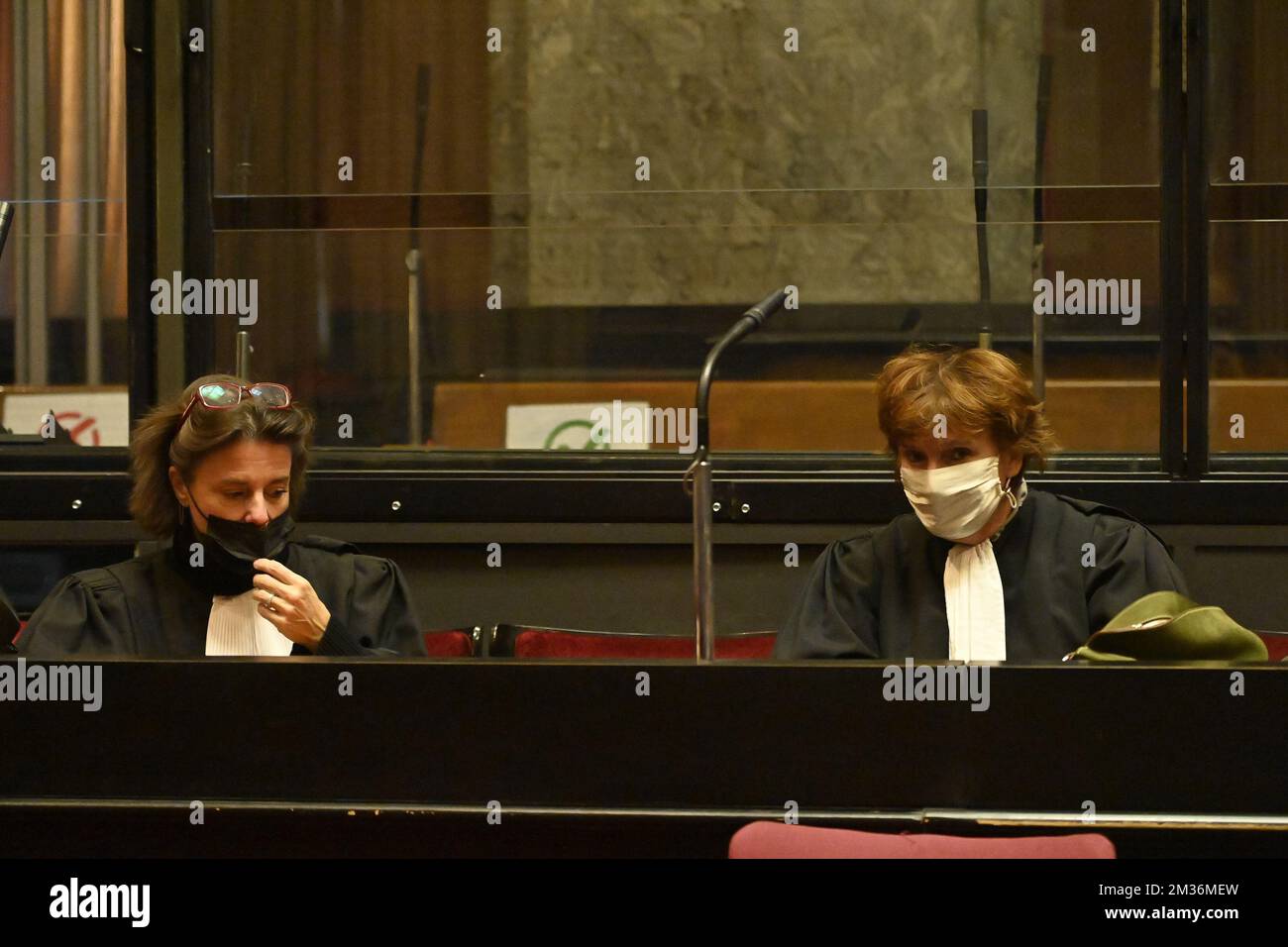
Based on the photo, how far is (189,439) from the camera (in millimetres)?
2377

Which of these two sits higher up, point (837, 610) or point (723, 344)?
point (723, 344)

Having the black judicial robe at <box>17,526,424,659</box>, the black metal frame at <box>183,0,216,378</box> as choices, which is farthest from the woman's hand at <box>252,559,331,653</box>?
the black metal frame at <box>183,0,216,378</box>

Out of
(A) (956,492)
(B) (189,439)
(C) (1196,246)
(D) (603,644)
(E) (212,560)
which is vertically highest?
(C) (1196,246)

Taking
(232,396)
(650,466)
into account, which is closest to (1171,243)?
(650,466)

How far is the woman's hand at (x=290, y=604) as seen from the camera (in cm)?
218

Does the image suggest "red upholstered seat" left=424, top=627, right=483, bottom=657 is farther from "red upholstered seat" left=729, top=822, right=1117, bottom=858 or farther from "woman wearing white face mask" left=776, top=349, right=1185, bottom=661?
"red upholstered seat" left=729, top=822, right=1117, bottom=858

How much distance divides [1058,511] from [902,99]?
178 centimetres

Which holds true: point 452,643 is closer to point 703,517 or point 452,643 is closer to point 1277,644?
point 703,517

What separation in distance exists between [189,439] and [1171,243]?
256 centimetres

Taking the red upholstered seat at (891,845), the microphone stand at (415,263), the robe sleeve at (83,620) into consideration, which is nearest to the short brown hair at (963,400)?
the red upholstered seat at (891,845)

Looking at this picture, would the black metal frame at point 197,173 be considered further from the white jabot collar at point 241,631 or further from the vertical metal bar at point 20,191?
the white jabot collar at point 241,631

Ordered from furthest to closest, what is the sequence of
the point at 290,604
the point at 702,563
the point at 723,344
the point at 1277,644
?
1. the point at 1277,644
2. the point at 290,604
3. the point at 723,344
4. the point at 702,563

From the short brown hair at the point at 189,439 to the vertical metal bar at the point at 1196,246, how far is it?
229 cm

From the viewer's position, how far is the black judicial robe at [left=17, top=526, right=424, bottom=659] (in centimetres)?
227
